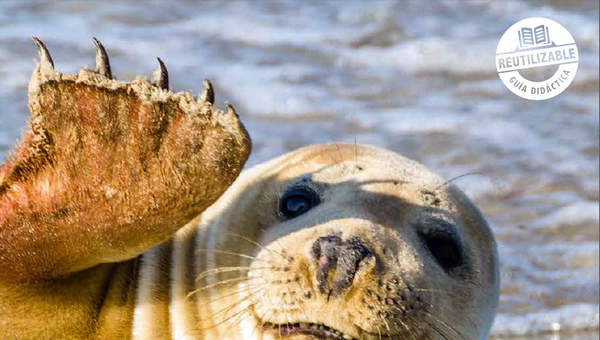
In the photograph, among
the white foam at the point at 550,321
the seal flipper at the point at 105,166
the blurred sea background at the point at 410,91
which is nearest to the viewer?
the seal flipper at the point at 105,166

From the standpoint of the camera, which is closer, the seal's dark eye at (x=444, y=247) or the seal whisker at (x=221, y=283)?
the seal whisker at (x=221, y=283)

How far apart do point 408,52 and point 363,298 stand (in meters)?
6.34

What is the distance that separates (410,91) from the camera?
28.6 ft

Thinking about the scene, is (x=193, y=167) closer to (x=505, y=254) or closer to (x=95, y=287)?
(x=95, y=287)

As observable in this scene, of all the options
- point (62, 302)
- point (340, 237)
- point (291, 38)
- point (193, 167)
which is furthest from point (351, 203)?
point (291, 38)

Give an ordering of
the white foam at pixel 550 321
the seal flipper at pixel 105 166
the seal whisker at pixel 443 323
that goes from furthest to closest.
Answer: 1. the white foam at pixel 550 321
2. the seal whisker at pixel 443 323
3. the seal flipper at pixel 105 166

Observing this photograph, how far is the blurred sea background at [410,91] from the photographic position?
21.7 ft

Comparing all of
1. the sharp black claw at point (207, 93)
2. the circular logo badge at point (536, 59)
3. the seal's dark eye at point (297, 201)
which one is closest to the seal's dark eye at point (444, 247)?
the seal's dark eye at point (297, 201)

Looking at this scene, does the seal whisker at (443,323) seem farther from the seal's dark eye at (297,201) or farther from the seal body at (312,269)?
the seal's dark eye at (297,201)

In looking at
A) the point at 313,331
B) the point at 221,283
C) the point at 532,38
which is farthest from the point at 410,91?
the point at 313,331

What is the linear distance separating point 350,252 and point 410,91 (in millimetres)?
5561

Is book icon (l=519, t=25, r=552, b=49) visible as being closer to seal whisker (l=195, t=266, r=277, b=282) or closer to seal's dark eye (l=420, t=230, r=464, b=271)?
seal's dark eye (l=420, t=230, r=464, b=271)

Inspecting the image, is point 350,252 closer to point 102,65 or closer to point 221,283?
point 221,283

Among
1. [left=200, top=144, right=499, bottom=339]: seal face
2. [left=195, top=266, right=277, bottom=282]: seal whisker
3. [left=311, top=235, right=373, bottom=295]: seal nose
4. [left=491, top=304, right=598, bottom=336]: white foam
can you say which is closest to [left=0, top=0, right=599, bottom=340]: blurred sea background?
[left=491, top=304, right=598, bottom=336]: white foam
